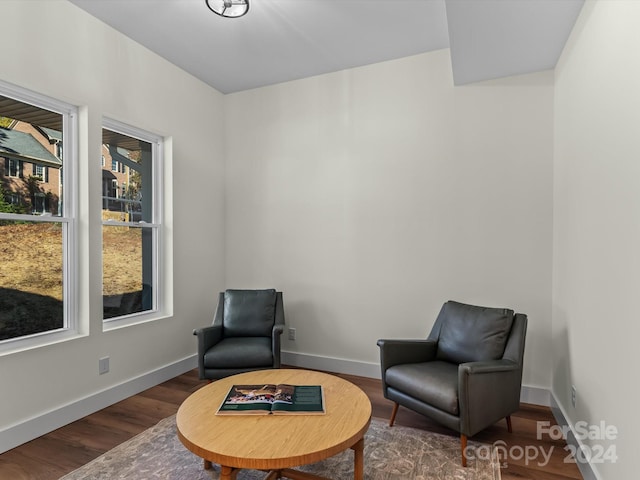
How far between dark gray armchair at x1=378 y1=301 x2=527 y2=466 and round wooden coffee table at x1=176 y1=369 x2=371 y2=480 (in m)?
0.53

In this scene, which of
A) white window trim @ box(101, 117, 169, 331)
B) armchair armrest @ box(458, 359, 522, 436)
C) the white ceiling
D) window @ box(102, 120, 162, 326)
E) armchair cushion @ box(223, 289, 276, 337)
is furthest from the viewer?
white window trim @ box(101, 117, 169, 331)

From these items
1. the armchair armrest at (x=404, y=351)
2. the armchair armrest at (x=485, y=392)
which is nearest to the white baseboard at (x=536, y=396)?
the armchair armrest at (x=485, y=392)

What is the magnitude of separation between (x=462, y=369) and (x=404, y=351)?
625 millimetres

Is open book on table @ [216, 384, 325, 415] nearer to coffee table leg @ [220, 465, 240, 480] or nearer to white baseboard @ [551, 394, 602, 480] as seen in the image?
coffee table leg @ [220, 465, 240, 480]

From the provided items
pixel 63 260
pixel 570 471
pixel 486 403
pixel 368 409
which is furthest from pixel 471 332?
pixel 63 260

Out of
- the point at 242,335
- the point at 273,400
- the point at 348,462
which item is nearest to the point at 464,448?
the point at 348,462

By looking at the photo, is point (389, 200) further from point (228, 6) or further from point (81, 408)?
point (81, 408)

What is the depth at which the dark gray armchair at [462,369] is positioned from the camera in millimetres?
2209

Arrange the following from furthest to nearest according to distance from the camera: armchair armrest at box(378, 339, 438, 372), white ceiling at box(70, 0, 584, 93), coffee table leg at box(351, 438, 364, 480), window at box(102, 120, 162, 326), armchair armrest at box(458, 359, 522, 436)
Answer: window at box(102, 120, 162, 326) → armchair armrest at box(378, 339, 438, 372) → white ceiling at box(70, 0, 584, 93) → armchair armrest at box(458, 359, 522, 436) → coffee table leg at box(351, 438, 364, 480)

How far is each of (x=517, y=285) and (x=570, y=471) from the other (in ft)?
4.51

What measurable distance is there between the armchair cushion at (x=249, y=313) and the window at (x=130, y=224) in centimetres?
75

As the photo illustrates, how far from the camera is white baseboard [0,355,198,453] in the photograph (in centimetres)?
238

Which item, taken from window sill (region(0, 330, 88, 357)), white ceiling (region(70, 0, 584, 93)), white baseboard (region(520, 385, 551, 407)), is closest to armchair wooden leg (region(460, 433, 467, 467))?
white baseboard (region(520, 385, 551, 407))

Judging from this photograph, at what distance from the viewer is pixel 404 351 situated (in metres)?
2.77
